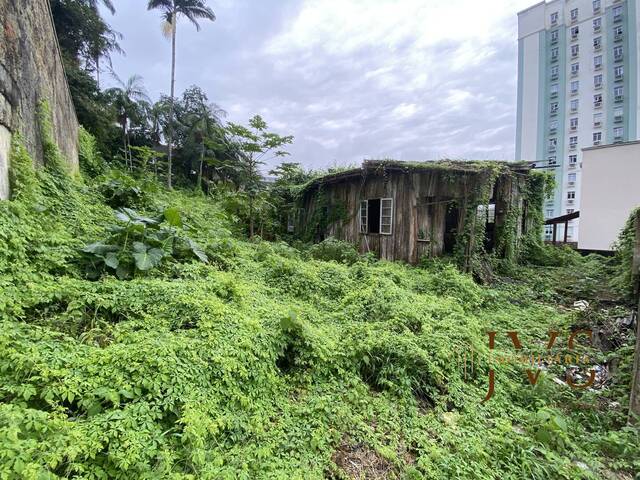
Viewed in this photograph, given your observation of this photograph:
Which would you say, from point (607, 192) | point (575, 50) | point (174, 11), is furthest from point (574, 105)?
point (174, 11)

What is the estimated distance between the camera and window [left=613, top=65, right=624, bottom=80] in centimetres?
2962

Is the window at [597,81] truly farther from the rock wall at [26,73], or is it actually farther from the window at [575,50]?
the rock wall at [26,73]

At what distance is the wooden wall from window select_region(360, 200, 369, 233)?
0.49ft

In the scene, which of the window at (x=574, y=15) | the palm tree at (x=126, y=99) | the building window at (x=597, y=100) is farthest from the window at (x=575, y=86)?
the palm tree at (x=126, y=99)

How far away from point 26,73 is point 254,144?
5.73 metres

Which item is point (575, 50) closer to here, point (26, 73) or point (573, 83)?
point (573, 83)

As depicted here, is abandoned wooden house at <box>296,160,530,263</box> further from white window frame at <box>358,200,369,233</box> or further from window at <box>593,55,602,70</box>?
window at <box>593,55,602,70</box>

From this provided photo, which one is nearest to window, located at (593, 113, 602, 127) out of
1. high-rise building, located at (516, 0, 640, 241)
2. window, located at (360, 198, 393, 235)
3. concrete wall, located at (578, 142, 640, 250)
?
high-rise building, located at (516, 0, 640, 241)

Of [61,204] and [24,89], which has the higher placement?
[24,89]

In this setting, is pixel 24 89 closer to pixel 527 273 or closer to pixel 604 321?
pixel 604 321

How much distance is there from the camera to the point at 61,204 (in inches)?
172

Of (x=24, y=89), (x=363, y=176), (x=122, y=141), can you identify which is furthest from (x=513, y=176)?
(x=122, y=141)

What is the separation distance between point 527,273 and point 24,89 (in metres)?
11.3

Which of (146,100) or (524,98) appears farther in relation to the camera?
(524,98)
